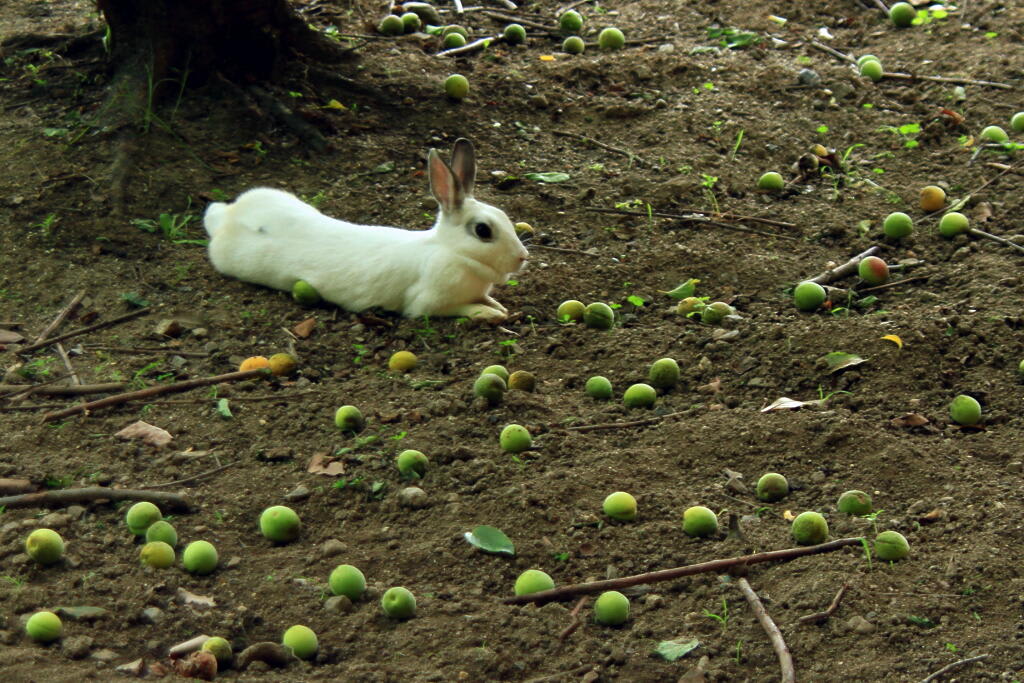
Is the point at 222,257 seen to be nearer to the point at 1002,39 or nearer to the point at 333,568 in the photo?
the point at 333,568

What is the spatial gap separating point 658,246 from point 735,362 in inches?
41.7

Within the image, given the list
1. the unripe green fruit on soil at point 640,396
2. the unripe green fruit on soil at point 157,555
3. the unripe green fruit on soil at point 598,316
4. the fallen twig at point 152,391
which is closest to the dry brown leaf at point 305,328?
the fallen twig at point 152,391

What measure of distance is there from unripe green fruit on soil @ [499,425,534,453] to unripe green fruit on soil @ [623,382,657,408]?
0.51m

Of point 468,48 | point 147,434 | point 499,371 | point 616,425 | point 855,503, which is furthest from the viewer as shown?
point 468,48

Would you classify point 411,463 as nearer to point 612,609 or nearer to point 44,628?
point 612,609

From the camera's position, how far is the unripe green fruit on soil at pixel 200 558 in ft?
11.3

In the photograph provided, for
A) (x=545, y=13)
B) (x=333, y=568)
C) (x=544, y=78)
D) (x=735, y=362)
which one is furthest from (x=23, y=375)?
(x=545, y=13)

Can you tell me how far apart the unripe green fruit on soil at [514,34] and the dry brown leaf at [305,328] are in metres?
→ 3.28

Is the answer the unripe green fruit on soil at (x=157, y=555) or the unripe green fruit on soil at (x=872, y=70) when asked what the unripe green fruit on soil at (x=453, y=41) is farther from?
the unripe green fruit on soil at (x=157, y=555)

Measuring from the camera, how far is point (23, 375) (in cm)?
449

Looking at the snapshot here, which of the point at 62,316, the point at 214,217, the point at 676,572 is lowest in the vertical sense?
the point at 62,316

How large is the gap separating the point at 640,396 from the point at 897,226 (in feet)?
6.44

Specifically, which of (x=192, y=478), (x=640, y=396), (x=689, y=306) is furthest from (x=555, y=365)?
(x=192, y=478)

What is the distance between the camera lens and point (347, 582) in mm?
3357
